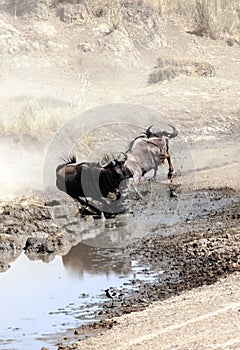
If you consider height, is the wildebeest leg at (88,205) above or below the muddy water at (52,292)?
below

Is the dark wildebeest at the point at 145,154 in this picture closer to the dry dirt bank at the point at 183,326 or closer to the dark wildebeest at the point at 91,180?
the dark wildebeest at the point at 91,180

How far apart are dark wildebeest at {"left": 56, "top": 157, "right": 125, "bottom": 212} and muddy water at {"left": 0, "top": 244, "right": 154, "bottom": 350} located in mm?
1915

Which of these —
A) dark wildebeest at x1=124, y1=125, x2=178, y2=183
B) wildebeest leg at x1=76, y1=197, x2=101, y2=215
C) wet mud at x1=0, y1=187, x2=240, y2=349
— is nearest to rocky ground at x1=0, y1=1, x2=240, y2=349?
wet mud at x1=0, y1=187, x2=240, y2=349

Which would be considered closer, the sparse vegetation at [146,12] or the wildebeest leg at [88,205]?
the wildebeest leg at [88,205]

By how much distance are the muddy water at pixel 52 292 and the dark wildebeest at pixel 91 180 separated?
1915mm

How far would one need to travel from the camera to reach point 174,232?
12.3m

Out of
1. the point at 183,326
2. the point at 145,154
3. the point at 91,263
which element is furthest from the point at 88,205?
the point at 183,326

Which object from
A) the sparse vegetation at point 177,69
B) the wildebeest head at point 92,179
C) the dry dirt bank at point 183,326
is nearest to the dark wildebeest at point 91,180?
the wildebeest head at point 92,179

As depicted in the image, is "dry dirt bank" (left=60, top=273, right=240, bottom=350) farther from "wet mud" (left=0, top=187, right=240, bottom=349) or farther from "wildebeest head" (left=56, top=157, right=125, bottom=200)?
"wildebeest head" (left=56, top=157, right=125, bottom=200)

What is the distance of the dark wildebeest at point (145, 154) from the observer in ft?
47.0

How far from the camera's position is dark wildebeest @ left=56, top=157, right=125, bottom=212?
13.6 meters

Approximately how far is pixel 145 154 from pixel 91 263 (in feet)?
14.9

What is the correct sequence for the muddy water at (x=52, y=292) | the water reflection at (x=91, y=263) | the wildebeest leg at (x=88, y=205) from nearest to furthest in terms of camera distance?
the muddy water at (x=52, y=292) → the water reflection at (x=91, y=263) → the wildebeest leg at (x=88, y=205)

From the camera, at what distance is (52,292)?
9555 mm
